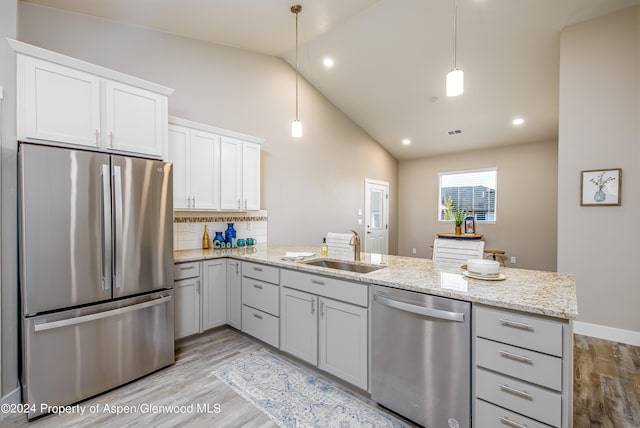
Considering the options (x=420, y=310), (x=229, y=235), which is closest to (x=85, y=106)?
(x=229, y=235)

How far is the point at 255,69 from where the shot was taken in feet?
13.7

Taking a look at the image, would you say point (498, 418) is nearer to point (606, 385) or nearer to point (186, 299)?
point (606, 385)

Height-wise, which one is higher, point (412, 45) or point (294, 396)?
point (412, 45)

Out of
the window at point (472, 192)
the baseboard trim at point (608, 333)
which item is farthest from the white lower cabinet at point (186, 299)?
the window at point (472, 192)

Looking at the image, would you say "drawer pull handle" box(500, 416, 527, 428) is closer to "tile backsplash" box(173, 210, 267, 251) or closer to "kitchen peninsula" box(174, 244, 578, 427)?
"kitchen peninsula" box(174, 244, 578, 427)

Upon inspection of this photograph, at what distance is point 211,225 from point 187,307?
45.3 inches

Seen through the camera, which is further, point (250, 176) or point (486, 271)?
point (250, 176)

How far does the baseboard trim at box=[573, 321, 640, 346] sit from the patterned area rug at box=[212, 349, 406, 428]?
2.79 metres

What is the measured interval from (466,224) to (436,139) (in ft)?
6.49

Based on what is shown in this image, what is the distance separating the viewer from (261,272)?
2697 millimetres

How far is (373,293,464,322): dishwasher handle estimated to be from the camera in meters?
1.51

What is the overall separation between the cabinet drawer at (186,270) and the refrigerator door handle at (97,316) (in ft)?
1.17

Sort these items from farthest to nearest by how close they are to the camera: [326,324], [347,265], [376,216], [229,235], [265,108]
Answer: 1. [376,216]
2. [265,108]
3. [229,235]
4. [347,265]
5. [326,324]

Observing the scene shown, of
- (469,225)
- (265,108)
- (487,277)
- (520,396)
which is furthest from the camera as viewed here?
(469,225)
